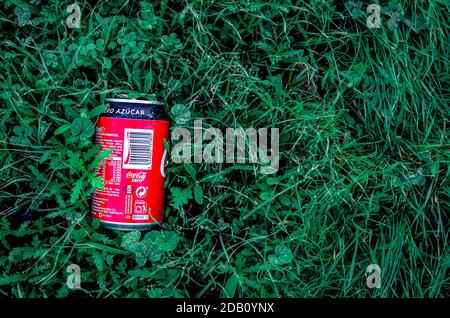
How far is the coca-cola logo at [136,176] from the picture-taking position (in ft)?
6.10

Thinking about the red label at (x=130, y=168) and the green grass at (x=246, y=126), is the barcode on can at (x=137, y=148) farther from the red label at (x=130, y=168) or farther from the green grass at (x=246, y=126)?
the green grass at (x=246, y=126)

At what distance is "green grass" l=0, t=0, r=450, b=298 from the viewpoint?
77.0 inches

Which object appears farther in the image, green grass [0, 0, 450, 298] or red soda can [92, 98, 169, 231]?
green grass [0, 0, 450, 298]

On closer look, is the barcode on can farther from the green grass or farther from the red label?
the green grass

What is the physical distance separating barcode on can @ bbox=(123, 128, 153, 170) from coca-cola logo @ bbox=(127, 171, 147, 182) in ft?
0.08

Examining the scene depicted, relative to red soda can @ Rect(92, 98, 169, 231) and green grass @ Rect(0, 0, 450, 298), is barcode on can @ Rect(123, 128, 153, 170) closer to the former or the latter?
red soda can @ Rect(92, 98, 169, 231)

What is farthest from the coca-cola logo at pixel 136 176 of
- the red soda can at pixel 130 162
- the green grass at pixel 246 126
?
the green grass at pixel 246 126

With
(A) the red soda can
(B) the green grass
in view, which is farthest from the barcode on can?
(B) the green grass

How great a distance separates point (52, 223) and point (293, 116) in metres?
1.17

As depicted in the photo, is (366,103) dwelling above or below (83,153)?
above

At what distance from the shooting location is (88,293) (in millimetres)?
1930

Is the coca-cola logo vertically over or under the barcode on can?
under

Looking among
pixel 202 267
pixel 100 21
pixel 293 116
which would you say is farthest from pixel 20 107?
pixel 293 116

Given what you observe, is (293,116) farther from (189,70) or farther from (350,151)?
(189,70)
